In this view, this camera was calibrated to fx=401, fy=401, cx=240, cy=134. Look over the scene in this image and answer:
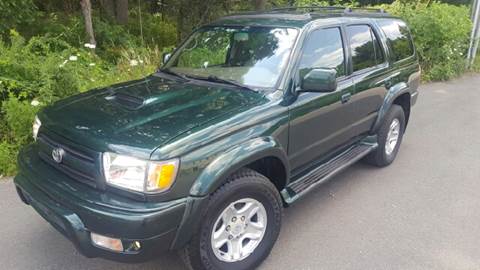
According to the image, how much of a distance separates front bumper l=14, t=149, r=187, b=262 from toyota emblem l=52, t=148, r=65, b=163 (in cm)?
18

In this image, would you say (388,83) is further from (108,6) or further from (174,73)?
(108,6)

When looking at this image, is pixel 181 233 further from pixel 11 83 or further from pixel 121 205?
pixel 11 83

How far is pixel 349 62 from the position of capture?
3.97m

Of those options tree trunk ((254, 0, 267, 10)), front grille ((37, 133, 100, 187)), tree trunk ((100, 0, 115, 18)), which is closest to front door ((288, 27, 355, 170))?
front grille ((37, 133, 100, 187))

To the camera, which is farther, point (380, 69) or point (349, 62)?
point (380, 69)

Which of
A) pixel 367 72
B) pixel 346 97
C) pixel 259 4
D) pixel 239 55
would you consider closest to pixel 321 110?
pixel 346 97

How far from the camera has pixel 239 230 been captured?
2.94 meters

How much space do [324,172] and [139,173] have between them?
1985 mm

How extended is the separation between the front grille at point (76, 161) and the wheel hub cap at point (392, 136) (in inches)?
140

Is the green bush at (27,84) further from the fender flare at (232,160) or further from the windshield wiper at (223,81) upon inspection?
the fender flare at (232,160)

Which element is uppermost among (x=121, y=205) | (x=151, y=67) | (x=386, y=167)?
(x=121, y=205)

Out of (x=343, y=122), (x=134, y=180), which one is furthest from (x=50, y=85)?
(x=343, y=122)

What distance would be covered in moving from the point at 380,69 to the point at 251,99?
81.5 inches

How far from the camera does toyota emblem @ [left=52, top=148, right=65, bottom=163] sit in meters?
2.69
